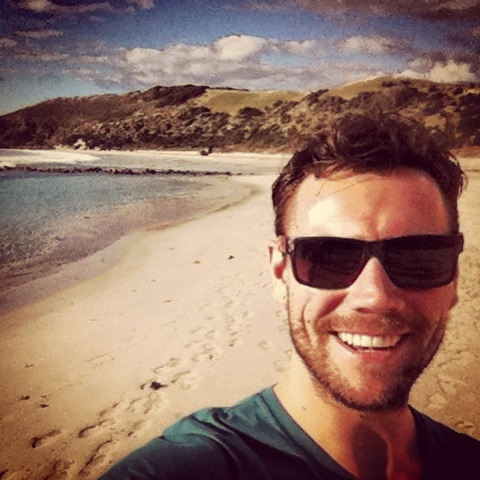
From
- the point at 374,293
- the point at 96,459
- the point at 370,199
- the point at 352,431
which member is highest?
the point at 370,199

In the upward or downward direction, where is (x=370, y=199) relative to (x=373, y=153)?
downward

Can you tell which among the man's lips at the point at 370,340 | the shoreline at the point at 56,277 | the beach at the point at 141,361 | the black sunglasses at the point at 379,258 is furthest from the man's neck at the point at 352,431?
the shoreline at the point at 56,277

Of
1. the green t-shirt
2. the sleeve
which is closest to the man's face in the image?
the green t-shirt

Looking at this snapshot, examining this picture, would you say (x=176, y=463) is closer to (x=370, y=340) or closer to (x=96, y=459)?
(x=96, y=459)

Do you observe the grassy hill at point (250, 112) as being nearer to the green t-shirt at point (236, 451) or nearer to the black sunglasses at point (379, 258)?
the black sunglasses at point (379, 258)

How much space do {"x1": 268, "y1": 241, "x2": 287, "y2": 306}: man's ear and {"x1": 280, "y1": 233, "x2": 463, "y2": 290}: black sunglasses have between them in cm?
9

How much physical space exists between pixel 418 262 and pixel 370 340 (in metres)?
0.25

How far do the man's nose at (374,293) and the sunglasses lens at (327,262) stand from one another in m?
0.02

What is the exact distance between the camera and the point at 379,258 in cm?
120

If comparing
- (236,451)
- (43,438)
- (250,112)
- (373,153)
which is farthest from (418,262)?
(250,112)

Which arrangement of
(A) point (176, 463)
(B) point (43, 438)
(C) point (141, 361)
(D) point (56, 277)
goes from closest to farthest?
(A) point (176, 463)
(B) point (43, 438)
(C) point (141, 361)
(D) point (56, 277)

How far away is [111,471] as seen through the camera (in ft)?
3.79

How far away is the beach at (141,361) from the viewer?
1.47m

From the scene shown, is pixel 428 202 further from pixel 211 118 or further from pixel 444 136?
pixel 211 118
